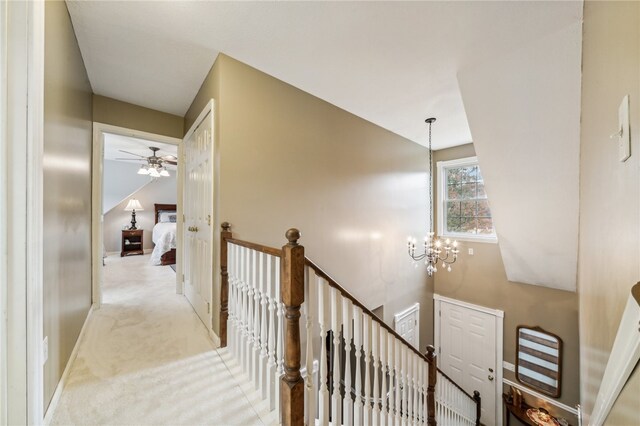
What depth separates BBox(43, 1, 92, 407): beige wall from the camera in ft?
4.06

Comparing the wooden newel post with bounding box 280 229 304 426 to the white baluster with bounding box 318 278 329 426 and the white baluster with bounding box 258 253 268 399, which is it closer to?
the white baluster with bounding box 318 278 329 426

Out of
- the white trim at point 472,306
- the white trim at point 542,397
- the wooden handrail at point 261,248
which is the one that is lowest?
the white trim at point 542,397

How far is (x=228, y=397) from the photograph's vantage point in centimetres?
146

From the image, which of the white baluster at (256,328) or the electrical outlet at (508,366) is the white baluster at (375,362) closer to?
the white baluster at (256,328)

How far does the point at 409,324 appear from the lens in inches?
178

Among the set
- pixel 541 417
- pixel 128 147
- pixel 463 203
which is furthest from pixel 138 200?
pixel 541 417

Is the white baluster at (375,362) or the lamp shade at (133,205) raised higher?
the lamp shade at (133,205)

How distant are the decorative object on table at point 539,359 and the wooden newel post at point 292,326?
15.1 ft

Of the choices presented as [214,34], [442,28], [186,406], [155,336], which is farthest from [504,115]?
[155,336]

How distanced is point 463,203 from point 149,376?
522 cm

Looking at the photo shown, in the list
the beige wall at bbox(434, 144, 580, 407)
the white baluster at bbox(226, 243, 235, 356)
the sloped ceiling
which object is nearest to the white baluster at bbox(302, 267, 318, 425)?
the white baluster at bbox(226, 243, 235, 356)

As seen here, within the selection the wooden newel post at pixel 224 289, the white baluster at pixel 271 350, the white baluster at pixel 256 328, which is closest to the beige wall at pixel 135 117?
the wooden newel post at pixel 224 289

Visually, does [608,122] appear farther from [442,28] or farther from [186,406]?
[186,406]

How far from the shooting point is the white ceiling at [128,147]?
406cm
